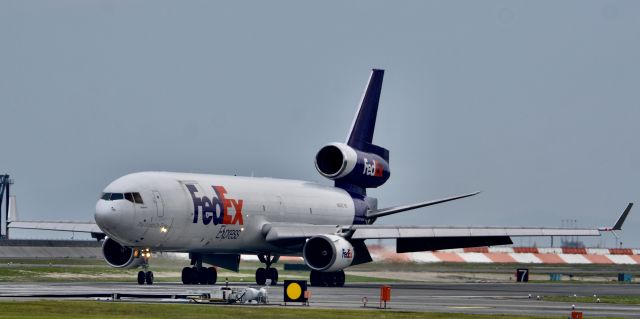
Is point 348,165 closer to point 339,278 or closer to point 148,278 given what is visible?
point 339,278

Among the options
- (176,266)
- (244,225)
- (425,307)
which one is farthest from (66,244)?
(425,307)

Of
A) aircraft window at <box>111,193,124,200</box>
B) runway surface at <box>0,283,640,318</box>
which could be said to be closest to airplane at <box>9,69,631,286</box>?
aircraft window at <box>111,193,124,200</box>

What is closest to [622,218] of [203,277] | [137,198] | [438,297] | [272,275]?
[438,297]

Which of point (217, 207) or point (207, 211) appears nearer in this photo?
point (207, 211)

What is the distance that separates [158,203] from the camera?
62.3 metres

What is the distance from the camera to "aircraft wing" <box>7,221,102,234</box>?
67.2 m

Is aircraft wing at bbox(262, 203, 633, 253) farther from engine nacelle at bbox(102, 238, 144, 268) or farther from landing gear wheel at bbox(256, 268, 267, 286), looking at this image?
engine nacelle at bbox(102, 238, 144, 268)

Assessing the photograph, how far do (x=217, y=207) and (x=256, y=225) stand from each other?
3.48 m

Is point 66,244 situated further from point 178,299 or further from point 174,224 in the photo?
point 178,299

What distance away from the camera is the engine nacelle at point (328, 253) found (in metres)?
66.1

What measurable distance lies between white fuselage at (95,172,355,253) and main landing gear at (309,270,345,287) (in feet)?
12.0

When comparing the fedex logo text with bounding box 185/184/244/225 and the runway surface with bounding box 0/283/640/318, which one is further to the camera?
the fedex logo text with bounding box 185/184/244/225

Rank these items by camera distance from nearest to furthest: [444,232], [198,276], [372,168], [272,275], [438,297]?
[438,297], [198,276], [444,232], [272,275], [372,168]

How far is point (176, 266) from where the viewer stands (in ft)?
242
